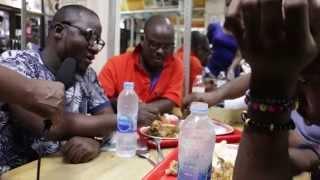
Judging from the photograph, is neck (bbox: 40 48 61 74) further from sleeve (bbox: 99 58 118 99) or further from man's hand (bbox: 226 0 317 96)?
man's hand (bbox: 226 0 317 96)

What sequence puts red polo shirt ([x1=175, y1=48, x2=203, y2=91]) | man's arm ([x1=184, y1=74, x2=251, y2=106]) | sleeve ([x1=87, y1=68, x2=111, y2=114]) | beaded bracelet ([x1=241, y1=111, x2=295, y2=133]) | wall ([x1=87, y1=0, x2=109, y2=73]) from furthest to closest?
wall ([x1=87, y1=0, x2=109, y2=73]), red polo shirt ([x1=175, y1=48, x2=203, y2=91]), man's arm ([x1=184, y1=74, x2=251, y2=106]), sleeve ([x1=87, y1=68, x2=111, y2=114]), beaded bracelet ([x1=241, y1=111, x2=295, y2=133])

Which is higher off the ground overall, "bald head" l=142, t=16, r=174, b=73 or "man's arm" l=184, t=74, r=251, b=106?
"bald head" l=142, t=16, r=174, b=73

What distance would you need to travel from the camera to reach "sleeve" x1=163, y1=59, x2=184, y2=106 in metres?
2.21

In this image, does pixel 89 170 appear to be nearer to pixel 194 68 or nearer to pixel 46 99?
pixel 46 99

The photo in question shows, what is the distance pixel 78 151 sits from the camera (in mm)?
1134

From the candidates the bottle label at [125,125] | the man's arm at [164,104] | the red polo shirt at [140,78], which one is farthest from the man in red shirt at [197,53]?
the bottle label at [125,125]

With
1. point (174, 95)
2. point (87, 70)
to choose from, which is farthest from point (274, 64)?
point (174, 95)

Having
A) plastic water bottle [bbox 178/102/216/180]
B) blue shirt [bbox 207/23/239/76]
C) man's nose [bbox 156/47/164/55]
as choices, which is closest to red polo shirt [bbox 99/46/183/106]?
man's nose [bbox 156/47/164/55]

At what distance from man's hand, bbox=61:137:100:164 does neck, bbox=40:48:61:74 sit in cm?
32

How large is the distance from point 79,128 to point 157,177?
0.41 m

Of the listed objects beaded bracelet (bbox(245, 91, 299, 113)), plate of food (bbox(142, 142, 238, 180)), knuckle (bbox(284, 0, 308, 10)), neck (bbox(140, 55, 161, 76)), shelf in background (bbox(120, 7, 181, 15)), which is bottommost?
plate of food (bbox(142, 142, 238, 180))

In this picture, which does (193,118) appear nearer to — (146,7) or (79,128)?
(79,128)

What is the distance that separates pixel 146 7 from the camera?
308cm

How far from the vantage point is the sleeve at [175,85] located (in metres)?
2.21
